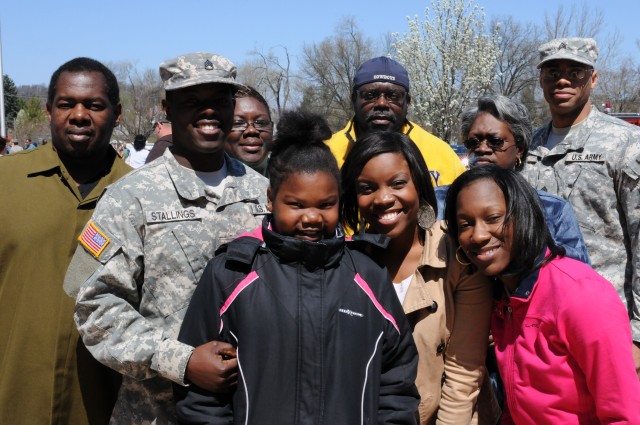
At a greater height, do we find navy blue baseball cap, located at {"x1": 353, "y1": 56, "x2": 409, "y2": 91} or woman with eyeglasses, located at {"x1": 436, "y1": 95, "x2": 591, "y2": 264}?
navy blue baseball cap, located at {"x1": 353, "y1": 56, "x2": 409, "y2": 91}

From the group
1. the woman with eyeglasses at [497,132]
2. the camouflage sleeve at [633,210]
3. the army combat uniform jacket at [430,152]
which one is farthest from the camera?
the army combat uniform jacket at [430,152]

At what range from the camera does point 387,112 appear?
4539 mm

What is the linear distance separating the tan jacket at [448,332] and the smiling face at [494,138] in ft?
3.57

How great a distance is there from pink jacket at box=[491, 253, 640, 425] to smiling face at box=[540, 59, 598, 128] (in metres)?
1.82

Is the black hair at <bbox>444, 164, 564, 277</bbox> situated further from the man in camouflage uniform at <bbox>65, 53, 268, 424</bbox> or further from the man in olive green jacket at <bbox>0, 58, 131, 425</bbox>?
the man in olive green jacket at <bbox>0, 58, 131, 425</bbox>

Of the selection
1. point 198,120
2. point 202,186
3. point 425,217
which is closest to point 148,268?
point 202,186

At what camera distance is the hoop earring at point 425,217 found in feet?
9.83

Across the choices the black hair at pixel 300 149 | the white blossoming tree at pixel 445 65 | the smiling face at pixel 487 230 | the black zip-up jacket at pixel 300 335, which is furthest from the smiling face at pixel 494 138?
the white blossoming tree at pixel 445 65

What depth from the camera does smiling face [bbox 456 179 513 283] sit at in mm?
2656

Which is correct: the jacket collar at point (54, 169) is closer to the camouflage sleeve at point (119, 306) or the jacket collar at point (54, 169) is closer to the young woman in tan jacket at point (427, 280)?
the camouflage sleeve at point (119, 306)

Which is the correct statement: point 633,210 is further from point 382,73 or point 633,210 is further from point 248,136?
point 248,136

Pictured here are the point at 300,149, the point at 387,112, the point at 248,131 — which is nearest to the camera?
the point at 300,149

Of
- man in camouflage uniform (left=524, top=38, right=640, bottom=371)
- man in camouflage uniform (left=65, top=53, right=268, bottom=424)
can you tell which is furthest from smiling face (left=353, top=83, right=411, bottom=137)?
man in camouflage uniform (left=65, top=53, right=268, bottom=424)

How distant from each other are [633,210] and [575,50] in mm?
1096
